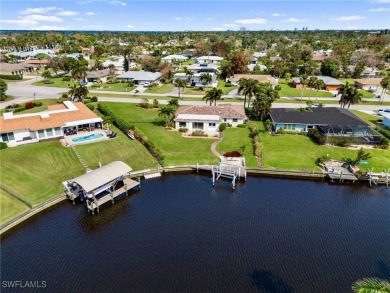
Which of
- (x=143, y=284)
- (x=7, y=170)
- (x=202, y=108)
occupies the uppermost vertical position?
(x=202, y=108)

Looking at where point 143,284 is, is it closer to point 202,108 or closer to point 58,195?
point 58,195

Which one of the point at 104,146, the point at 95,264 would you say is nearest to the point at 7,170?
the point at 104,146

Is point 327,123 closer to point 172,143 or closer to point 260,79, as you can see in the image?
point 172,143

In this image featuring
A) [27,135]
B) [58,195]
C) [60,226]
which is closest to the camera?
[60,226]

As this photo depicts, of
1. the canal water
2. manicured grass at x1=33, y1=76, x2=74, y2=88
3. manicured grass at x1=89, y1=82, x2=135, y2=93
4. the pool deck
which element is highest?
manicured grass at x1=33, y1=76, x2=74, y2=88

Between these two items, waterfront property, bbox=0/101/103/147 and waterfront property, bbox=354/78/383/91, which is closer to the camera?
waterfront property, bbox=0/101/103/147

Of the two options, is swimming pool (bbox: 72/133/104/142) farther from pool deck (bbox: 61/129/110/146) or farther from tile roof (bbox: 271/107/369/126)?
tile roof (bbox: 271/107/369/126)

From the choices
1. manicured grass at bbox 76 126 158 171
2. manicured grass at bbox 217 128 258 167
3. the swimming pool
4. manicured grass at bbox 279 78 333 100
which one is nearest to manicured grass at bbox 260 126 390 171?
manicured grass at bbox 217 128 258 167

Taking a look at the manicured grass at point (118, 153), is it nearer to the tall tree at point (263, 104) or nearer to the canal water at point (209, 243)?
the canal water at point (209, 243)
